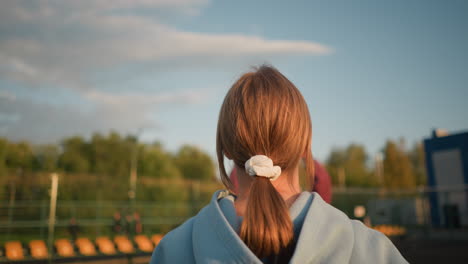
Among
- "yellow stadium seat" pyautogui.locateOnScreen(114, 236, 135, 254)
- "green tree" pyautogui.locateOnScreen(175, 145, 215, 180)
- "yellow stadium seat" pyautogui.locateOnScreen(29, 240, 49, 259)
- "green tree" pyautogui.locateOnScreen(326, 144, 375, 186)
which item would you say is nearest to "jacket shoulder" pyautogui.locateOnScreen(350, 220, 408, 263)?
"yellow stadium seat" pyautogui.locateOnScreen(29, 240, 49, 259)

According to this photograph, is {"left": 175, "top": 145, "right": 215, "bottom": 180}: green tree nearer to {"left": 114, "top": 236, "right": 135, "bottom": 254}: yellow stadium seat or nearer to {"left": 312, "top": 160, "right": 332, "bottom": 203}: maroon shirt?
{"left": 114, "top": 236, "right": 135, "bottom": 254}: yellow stadium seat

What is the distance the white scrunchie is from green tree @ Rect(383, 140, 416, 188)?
184ft

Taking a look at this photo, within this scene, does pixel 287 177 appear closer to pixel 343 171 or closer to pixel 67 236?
pixel 67 236

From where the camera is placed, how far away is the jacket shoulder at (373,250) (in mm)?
1190

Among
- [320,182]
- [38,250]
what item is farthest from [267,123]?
[38,250]

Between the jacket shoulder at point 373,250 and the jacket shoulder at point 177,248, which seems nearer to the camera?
the jacket shoulder at point 373,250

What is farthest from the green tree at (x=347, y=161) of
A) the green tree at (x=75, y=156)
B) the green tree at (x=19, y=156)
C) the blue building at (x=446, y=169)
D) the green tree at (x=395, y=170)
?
the green tree at (x=19, y=156)

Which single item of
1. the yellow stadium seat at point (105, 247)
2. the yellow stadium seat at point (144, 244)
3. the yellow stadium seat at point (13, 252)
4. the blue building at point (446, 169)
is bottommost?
the yellow stadium seat at point (144, 244)

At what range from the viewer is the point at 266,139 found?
4.18ft

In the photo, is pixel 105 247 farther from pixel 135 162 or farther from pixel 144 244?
pixel 135 162

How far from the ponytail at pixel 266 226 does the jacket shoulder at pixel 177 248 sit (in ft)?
0.71

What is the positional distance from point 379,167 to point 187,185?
56193mm

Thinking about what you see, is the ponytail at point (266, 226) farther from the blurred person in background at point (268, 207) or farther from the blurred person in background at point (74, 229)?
the blurred person in background at point (74, 229)

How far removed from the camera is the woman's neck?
4.35ft
